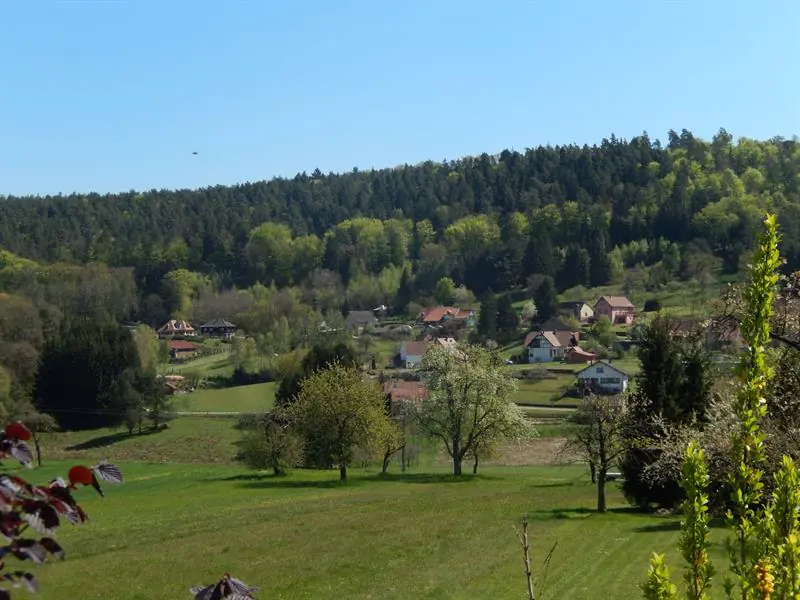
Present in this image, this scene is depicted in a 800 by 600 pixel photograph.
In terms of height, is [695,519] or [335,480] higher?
[695,519]

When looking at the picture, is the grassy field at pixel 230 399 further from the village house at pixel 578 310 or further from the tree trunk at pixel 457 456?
the village house at pixel 578 310

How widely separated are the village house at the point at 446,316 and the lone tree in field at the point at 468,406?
74.8m

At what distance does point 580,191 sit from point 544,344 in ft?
234

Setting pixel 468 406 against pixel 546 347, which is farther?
pixel 546 347

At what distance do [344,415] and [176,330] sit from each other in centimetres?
9443

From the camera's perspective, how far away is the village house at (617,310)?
115 meters

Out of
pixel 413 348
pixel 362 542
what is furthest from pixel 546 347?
pixel 362 542

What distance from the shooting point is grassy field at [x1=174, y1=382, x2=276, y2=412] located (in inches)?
3095

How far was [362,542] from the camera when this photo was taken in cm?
2686


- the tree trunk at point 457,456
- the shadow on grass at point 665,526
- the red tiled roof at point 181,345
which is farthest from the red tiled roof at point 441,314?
the shadow on grass at point 665,526

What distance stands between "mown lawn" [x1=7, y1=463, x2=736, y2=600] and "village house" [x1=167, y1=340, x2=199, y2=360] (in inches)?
2881

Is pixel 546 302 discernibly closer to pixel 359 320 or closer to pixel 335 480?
pixel 359 320

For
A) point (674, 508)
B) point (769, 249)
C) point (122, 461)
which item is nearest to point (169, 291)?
point (122, 461)

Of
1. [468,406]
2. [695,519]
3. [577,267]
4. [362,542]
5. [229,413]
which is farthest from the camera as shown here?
[577,267]
